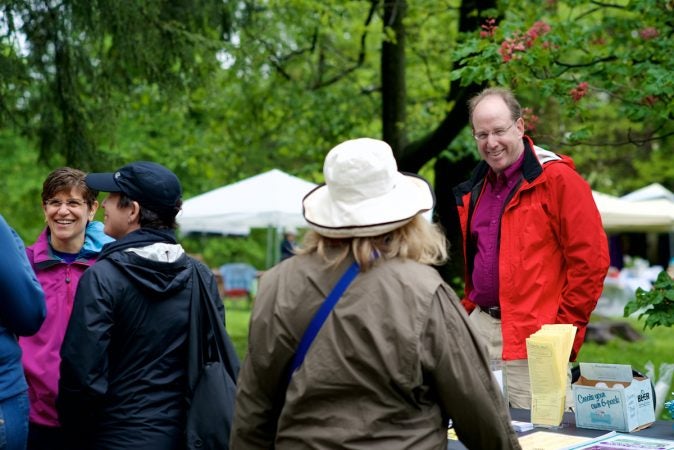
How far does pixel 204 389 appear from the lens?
3482 millimetres

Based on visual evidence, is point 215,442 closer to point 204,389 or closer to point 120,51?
point 204,389

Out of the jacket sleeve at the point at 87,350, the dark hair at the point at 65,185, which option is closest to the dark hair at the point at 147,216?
the jacket sleeve at the point at 87,350

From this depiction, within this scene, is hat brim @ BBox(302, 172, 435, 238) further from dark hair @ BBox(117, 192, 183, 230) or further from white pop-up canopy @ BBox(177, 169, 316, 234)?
white pop-up canopy @ BBox(177, 169, 316, 234)

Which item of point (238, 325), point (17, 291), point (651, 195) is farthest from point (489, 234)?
point (651, 195)

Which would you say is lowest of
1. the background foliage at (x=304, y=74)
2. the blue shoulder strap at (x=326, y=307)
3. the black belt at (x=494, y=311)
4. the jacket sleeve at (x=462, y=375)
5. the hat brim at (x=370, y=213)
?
the black belt at (x=494, y=311)

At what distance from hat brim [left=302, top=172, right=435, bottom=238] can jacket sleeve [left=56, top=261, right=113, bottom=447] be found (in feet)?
3.53

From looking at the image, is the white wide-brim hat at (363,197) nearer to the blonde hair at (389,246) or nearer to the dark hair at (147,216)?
the blonde hair at (389,246)

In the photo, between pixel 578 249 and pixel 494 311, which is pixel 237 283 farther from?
pixel 578 249

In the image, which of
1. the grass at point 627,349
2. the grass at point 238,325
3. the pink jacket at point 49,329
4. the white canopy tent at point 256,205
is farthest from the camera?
the grass at point 238,325

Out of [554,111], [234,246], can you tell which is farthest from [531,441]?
[234,246]

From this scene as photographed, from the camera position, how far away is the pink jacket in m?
3.68

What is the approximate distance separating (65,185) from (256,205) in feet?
30.4

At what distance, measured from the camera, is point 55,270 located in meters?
3.90

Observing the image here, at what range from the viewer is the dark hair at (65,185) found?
4.02m
